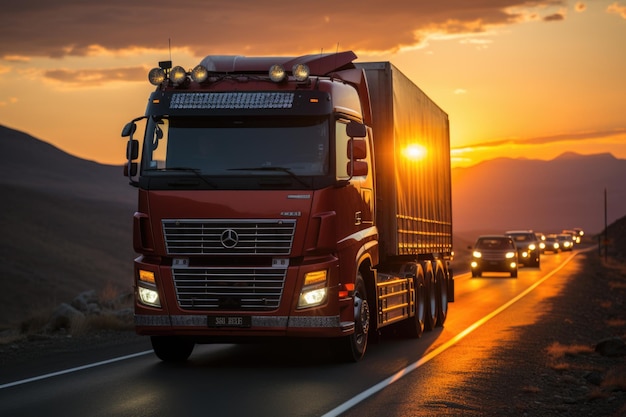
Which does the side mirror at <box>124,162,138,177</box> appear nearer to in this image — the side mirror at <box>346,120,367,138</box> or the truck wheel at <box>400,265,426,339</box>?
the side mirror at <box>346,120,367,138</box>

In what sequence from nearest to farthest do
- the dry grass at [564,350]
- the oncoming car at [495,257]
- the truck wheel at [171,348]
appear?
the truck wheel at [171,348]
the dry grass at [564,350]
the oncoming car at [495,257]

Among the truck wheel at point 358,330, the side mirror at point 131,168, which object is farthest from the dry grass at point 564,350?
the side mirror at point 131,168

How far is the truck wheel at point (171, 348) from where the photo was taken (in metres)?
13.7

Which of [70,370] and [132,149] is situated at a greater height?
[132,149]

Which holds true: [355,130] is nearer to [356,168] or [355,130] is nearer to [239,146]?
[356,168]

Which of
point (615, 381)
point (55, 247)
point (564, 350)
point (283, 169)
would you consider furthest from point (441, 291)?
point (55, 247)

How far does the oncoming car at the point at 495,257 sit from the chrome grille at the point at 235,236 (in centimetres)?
3333

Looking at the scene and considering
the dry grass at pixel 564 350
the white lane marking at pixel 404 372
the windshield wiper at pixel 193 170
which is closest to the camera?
the white lane marking at pixel 404 372

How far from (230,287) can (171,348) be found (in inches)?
79.0

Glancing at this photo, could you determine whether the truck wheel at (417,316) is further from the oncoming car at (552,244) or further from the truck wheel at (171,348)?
the oncoming car at (552,244)

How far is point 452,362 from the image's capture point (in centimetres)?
1391

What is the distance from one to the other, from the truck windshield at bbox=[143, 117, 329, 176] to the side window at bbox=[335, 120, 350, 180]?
177 mm

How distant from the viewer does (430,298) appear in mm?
19062

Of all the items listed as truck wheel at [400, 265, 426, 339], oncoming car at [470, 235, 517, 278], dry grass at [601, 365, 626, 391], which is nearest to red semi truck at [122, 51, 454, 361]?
dry grass at [601, 365, 626, 391]
